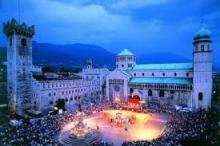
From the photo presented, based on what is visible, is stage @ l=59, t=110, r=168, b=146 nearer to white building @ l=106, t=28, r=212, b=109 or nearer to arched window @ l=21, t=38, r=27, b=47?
white building @ l=106, t=28, r=212, b=109

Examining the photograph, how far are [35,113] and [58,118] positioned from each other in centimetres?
693

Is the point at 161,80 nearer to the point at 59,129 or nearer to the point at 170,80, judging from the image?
the point at 170,80

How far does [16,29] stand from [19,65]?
7.84 m

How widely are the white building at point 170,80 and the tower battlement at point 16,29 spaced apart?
24.9 meters

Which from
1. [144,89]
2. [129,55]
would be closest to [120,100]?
[144,89]

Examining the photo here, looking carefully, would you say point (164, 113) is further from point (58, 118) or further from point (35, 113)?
point (35, 113)

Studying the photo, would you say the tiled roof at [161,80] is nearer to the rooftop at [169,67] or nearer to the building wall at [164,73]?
the building wall at [164,73]

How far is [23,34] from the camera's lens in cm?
4159

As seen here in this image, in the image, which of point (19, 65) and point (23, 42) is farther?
point (23, 42)

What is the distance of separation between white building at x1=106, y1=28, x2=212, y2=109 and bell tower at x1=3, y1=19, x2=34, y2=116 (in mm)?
23012

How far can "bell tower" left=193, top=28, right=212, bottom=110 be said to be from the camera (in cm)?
4006

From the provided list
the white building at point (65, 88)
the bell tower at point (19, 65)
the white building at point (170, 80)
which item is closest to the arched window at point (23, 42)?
the bell tower at point (19, 65)

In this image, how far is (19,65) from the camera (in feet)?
133

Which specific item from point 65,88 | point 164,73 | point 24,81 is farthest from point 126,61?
point 24,81
